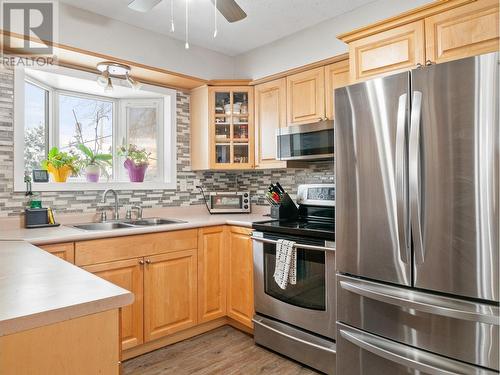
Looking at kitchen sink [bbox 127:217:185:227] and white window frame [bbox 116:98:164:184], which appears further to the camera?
white window frame [bbox 116:98:164:184]

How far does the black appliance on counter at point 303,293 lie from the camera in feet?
6.84

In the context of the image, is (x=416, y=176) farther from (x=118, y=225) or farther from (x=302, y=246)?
(x=118, y=225)

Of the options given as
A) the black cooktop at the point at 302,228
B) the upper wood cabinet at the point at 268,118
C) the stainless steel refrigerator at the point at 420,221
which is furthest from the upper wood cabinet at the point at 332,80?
the black cooktop at the point at 302,228

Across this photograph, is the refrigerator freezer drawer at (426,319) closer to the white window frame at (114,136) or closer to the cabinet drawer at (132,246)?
the cabinet drawer at (132,246)

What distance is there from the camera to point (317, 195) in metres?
2.76

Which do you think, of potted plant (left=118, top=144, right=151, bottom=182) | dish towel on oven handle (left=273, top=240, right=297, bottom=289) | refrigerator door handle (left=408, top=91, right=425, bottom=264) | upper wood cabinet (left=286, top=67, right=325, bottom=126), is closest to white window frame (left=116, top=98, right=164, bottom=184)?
potted plant (left=118, top=144, right=151, bottom=182)

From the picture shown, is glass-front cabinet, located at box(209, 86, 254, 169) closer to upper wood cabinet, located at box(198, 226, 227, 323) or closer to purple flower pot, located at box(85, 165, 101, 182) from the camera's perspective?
upper wood cabinet, located at box(198, 226, 227, 323)

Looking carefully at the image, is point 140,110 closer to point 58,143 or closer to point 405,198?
point 58,143

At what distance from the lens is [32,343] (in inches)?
32.6

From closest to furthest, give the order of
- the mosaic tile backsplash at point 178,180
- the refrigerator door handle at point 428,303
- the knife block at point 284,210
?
the refrigerator door handle at point 428,303 < the mosaic tile backsplash at point 178,180 < the knife block at point 284,210

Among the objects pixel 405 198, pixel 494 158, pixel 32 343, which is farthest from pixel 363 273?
pixel 32 343

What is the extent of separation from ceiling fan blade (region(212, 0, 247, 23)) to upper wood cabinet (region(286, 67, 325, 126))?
1.02 m

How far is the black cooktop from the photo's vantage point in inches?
82.7

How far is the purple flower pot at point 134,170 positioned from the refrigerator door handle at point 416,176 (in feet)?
7.61
